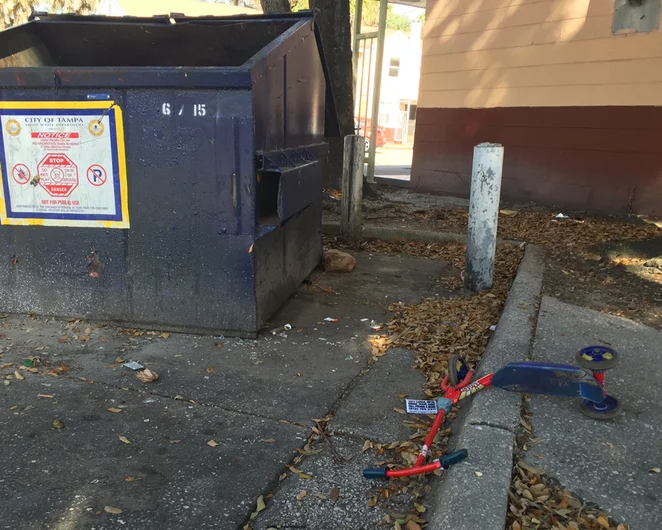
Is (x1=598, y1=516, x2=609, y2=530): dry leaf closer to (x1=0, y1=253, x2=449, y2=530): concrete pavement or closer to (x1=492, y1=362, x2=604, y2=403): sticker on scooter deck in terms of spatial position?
(x1=492, y1=362, x2=604, y2=403): sticker on scooter deck

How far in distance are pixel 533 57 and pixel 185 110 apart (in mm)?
6458

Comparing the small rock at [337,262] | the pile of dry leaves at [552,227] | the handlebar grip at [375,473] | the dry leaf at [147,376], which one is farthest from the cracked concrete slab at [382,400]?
the pile of dry leaves at [552,227]

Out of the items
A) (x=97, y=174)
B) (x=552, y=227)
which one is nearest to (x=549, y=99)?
(x=552, y=227)

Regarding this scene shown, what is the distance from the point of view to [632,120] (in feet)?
23.7

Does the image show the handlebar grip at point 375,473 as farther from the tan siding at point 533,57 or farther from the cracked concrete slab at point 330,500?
the tan siding at point 533,57

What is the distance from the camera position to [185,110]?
3.45 metres

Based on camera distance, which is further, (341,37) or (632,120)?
(341,37)

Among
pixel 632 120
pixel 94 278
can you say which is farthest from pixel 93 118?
pixel 632 120

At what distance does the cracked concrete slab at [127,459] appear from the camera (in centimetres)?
209

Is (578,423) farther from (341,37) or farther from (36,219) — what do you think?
(341,37)

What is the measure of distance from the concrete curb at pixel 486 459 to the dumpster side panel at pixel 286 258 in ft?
5.15

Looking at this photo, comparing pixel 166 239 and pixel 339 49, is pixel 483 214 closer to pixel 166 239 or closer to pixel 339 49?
pixel 166 239

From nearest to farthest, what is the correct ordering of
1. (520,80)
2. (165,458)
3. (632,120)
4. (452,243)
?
(165,458)
(452,243)
(632,120)
(520,80)

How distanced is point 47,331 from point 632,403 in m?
3.56
